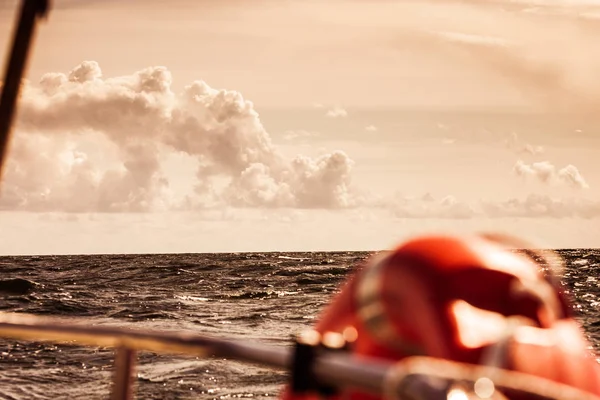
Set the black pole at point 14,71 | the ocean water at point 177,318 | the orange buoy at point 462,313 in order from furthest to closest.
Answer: the ocean water at point 177,318, the black pole at point 14,71, the orange buoy at point 462,313

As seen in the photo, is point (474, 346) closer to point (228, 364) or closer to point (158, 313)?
point (228, 364)

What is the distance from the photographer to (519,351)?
1675mm

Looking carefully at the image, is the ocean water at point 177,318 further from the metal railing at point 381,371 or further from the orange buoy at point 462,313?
the orange buoy at point 462,313

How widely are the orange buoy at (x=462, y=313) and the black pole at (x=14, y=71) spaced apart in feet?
3.13

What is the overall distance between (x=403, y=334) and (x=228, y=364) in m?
12.6

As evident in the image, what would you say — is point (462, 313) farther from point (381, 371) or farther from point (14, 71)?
point (14, 71)

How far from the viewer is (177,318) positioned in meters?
23.3

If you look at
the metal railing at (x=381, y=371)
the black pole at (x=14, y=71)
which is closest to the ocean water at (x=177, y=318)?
the metal railing at (x=381, y=371)

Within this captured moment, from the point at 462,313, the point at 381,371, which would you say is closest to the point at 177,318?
the point at 462,313

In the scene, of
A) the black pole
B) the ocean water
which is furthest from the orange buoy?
the ocean water

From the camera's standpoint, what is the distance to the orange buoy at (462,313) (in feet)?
5.55

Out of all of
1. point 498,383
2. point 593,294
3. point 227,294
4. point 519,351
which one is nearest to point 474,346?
point 519,351

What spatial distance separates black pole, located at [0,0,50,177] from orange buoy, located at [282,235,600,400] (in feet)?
3.13

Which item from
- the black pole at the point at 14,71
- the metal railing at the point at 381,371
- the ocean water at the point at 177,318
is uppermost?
the black pole at the point at 14,71
